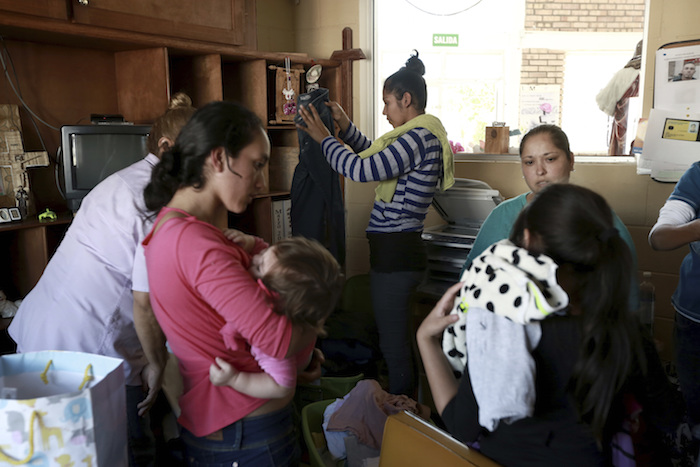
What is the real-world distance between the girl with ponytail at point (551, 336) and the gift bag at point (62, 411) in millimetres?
637

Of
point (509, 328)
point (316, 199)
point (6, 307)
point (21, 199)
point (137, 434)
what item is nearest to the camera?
point (509, 328)

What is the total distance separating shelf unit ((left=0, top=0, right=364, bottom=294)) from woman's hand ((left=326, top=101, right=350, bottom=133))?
1.72 feet

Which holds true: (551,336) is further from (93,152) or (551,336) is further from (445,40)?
(445,40)

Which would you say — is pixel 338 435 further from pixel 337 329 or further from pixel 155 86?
pixel 155 86

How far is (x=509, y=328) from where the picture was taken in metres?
0.98

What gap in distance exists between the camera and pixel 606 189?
2.94 meters

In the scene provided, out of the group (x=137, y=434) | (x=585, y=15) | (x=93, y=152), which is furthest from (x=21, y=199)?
(x=585, y=15)

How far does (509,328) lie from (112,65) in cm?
247

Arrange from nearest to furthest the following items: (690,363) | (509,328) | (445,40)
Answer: (509,328)
(690,363)
(445,40)

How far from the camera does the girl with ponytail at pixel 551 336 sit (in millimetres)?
970

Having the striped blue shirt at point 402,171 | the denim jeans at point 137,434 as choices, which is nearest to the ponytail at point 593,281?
the denim jeans at point 137,434

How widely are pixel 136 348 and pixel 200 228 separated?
0.67 meters

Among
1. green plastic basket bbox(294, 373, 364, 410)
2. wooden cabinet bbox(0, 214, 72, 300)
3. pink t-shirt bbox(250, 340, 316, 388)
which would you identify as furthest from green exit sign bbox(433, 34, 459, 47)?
pink t-shirt bbox(250, 340, 316, 388)

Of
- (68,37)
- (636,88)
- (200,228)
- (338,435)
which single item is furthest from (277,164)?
(200,228)
